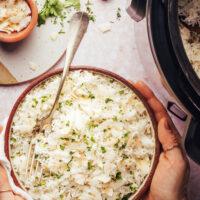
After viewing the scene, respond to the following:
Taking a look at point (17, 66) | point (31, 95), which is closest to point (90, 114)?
point (31, 95)

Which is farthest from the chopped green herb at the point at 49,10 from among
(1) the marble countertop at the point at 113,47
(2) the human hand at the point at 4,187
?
(2) the human hand at the point at 4,187

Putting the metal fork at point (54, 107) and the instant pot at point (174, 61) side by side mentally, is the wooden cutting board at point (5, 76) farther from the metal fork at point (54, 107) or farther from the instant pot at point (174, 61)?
the instant pot at point (174, 61)

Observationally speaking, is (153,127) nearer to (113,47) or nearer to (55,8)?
(113,47)

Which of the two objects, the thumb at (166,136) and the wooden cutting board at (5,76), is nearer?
the thumb at (166,136)

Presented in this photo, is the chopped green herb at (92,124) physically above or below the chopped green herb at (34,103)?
below

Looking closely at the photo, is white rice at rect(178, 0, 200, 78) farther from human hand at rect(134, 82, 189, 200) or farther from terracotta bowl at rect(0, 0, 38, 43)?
terracotta bowl at rect(0, 0, 38, 43)

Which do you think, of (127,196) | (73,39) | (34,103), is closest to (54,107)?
(34,103)

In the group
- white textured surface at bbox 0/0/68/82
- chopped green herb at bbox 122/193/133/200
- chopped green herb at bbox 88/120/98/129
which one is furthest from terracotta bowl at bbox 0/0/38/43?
chopped green herb at bbox 122/193/133/200
